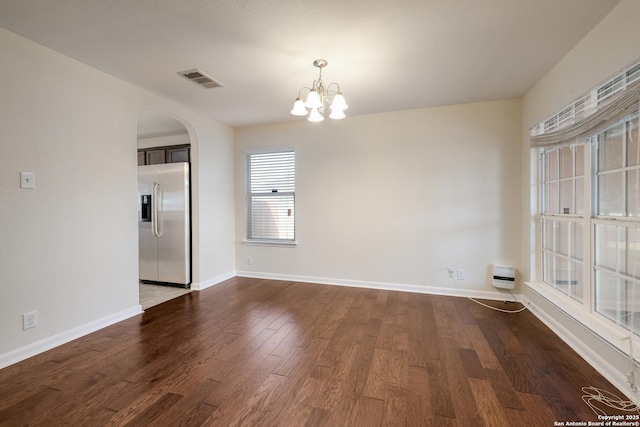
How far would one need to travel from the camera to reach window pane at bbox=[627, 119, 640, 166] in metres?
1.78

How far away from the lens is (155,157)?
4387 mm

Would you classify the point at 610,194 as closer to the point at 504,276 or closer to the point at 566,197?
the point at 566,197

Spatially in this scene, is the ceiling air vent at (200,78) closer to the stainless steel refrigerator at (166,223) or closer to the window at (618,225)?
the stainless steel refrigerator at (166,223)

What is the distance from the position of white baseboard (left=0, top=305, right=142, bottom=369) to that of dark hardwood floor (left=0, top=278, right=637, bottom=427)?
7cm

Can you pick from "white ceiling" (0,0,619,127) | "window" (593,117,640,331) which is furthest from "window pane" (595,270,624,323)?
"white ceiling" (0,0,619,127)

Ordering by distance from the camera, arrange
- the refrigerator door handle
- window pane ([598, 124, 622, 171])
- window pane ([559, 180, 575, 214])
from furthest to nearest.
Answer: the refrigerator door handle
window pane ([559, 180, 575, 214])
window pane ([598, 124, 622, 171])

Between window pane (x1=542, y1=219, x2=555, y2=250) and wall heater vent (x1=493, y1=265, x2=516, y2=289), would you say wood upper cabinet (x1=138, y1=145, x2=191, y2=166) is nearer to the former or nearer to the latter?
wall heater vent (x1=493, y1=265, x2=516, y2=289)

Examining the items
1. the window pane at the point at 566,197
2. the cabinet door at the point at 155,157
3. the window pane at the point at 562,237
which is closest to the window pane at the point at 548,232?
the window pane at the point at 562,237

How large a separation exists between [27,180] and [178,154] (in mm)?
2101

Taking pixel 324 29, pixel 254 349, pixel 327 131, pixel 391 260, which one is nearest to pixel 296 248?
pixel 391 260

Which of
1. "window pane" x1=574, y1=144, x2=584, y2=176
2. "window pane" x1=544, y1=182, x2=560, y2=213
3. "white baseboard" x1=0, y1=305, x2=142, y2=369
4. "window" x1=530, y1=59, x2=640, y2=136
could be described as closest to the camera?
"window" x1=530, y1=59, x2=640, y2=136

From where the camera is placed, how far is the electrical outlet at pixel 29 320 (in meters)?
2.14

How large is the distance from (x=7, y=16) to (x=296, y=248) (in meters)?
3.57

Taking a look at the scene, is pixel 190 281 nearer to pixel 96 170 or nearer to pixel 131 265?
pixel 131 265
